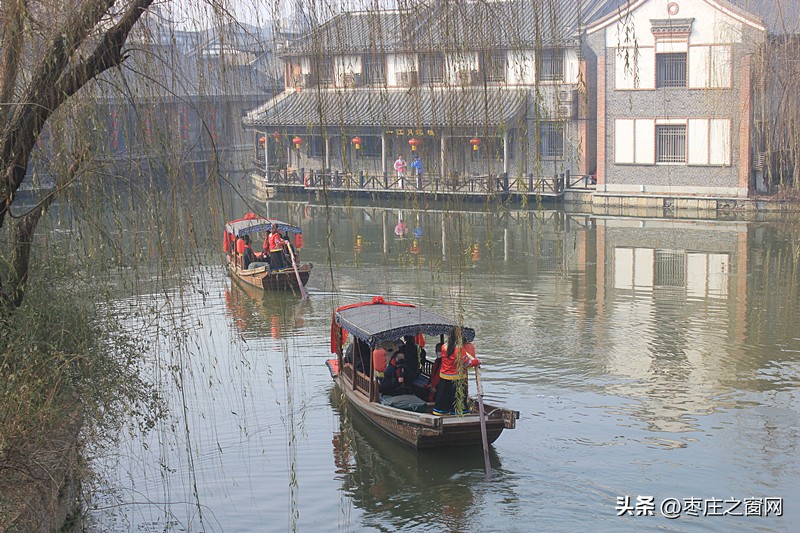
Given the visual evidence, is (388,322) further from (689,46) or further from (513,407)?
(689,46)

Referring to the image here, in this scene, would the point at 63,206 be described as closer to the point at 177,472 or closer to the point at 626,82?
the point at 177,472

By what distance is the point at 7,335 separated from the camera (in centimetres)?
705

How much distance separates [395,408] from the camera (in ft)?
35.1

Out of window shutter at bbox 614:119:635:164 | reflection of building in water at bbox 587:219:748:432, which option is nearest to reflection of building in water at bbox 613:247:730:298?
reflection of building in water at bbox 587:219:748:432

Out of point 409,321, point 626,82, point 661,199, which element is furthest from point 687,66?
point 409,321

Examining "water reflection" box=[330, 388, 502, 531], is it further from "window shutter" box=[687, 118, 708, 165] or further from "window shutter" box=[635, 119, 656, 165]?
"window shutter" box=[635, 119, 656, 165]

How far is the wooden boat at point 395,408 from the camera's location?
10.1 metres

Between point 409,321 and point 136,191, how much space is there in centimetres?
450

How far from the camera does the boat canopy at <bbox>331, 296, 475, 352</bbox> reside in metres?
10.6

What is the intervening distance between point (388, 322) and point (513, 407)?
2.13 meters

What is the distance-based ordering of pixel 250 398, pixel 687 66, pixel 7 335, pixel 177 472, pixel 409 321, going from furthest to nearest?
pixel 687 66
pixel 250 398
pixel 409 321
pixel 177 472
pixel 7 335

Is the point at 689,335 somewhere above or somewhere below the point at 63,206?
below

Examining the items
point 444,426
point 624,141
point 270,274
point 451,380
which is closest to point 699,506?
point 444,426

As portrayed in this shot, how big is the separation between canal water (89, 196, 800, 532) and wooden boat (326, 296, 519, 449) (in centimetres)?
32
